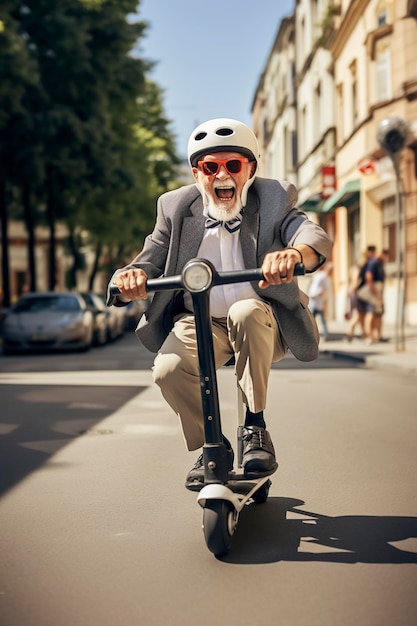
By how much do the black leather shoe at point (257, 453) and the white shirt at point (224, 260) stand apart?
1.77ft

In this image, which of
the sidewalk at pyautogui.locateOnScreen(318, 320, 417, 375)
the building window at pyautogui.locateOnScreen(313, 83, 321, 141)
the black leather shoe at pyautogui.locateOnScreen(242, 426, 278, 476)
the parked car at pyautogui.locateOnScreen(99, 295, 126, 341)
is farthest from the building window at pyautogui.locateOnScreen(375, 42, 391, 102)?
the black leather shoe at pyautogui.locateOnScreen(242, 426, 278, 476)

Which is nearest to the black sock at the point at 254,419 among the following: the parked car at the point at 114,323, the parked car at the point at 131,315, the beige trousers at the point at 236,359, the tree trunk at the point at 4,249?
the beige trousers at the point at 236,359

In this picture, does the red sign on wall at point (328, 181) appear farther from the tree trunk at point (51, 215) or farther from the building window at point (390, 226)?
the tree trunk at point (51, 215)

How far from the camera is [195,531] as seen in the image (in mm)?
4176

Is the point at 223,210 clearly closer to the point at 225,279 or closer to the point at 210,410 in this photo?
the point at 225,279

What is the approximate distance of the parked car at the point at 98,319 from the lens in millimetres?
21781

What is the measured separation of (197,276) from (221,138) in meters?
0.70

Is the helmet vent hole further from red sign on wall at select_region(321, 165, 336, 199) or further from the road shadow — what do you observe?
red sign on wall at select_region(321, 165, 336, 199)

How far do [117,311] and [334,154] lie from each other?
908cm

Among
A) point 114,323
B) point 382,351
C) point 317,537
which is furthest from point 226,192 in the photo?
point 114,323

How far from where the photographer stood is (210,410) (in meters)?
3.78

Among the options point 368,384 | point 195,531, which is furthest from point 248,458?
point 368,384

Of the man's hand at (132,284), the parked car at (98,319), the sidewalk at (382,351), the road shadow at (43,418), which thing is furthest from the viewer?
the parked car at (98,319)

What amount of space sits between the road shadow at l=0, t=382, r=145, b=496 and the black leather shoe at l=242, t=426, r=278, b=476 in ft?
5.51
